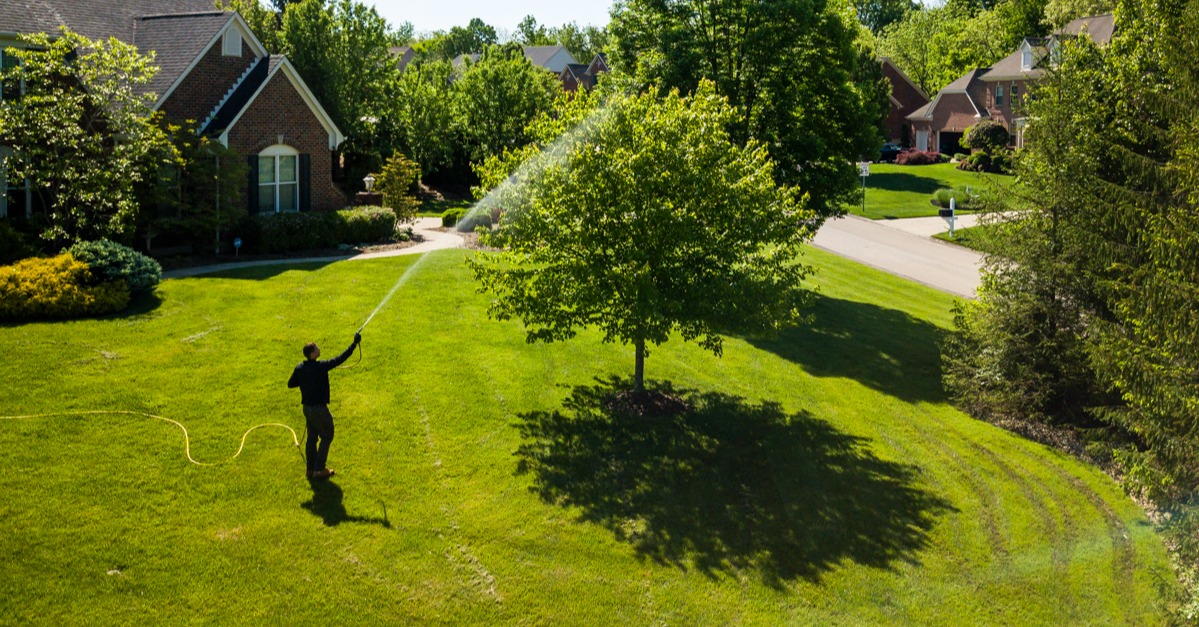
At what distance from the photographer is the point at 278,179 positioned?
30.2 meters

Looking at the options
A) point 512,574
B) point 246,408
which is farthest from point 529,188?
point 512,574

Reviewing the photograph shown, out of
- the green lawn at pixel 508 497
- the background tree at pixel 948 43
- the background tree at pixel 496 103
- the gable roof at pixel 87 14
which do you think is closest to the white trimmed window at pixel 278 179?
the gable roof at pixel 87 14

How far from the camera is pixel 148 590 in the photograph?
10672 millimetres

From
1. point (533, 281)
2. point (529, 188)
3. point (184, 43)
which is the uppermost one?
point (184, 43)

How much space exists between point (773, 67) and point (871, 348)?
9.35 m

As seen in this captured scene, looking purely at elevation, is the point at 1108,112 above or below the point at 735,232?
above

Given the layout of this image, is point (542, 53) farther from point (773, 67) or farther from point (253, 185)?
point (773, 67)

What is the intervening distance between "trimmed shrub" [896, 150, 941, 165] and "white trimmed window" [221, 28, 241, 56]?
57177 mm

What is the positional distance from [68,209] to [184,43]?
28.6 ft

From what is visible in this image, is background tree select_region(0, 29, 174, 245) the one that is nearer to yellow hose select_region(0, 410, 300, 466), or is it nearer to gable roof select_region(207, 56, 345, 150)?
gable roof select_region(207, 56, 345, 150)

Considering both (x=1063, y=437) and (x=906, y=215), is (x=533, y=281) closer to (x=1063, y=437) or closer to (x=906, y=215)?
(x=1063, y=437)

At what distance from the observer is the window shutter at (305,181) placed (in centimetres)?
3081

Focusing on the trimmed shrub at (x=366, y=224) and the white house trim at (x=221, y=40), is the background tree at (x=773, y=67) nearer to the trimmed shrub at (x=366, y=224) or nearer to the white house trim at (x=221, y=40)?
the trimmed shrub at (x=366, y=224)

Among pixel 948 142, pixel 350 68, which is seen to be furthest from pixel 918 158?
pixel 350 68
